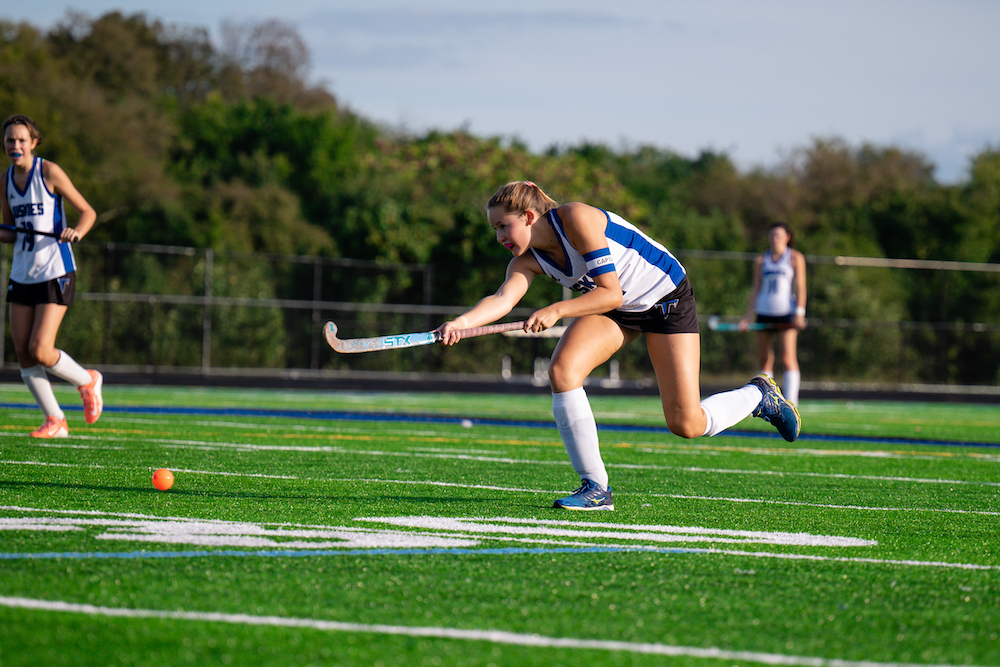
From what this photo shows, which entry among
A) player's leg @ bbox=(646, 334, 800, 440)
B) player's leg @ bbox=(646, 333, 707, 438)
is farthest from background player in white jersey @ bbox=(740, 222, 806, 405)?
player's leg @ bbox=(646, 333, 707, 438)

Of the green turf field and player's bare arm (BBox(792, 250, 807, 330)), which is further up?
player's bare arm (BBox(792, 250, 807, 330))

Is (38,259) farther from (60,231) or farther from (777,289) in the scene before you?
(777,289)

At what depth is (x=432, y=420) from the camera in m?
12.8

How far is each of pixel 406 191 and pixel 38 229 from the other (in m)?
32.8

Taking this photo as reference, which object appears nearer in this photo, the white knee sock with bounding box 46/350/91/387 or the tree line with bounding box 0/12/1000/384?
the white knee sock with bounding box 46/350/91/387

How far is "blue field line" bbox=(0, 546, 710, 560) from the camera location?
3.83 metres

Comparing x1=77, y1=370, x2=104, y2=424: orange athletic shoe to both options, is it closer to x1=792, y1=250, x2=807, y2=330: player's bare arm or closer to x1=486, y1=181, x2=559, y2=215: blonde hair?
x1=486, y1=181, x2=559, y2=215: blonde hair

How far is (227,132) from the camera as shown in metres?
45.2

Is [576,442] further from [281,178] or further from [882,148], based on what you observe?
[882,148]

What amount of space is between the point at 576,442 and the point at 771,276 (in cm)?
861

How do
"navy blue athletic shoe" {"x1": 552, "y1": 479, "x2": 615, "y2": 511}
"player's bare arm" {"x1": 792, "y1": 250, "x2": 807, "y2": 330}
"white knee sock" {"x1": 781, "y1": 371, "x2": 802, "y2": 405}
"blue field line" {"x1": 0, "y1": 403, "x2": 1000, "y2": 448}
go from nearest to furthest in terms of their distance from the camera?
"navy blue athletic shoe" {"x1": 552, "y1": 479, "x2": 615, "y2": 511}
"blue field line" {"x1": 0, "y1": 403, "x2": 1000, "y2": 448}
"player's bare arm" {"x1": 792, "y1": 250, "x2": 807, "y2": 330}
"white knee sock" {"x1": 781, "y1": 371, "x2": 802, "y2": 405}

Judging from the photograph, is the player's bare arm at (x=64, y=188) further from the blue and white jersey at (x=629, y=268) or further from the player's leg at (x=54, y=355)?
the blue and white jersey at (x=629, y=268)

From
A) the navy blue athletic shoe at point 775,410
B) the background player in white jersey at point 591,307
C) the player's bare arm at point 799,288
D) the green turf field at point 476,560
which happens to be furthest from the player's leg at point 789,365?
the background player in white jersey at point 591,307

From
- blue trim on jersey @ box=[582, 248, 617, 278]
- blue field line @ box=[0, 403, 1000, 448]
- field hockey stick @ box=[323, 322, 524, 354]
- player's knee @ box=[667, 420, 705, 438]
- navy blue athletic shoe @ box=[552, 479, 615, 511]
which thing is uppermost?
blue trim on jersey @ box=[582, 248, 617, 278]
